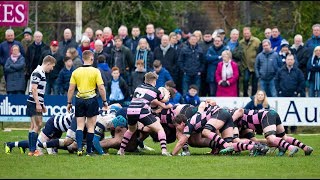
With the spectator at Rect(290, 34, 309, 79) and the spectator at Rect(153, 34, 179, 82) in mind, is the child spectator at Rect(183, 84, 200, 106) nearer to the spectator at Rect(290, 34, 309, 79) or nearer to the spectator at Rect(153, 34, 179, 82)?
the spectator at Rect(153, 34, 179, 82)

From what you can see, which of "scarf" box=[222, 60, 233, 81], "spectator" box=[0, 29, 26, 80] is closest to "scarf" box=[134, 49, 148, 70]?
"scarf" box=[222, 60, 233, 81]

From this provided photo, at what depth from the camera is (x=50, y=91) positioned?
1107 inches

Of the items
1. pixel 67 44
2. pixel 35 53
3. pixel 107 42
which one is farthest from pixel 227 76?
pixel 35 53

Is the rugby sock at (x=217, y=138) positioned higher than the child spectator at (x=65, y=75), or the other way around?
the child spectator at (x=65, y=75)

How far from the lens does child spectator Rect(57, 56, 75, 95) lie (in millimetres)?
26644

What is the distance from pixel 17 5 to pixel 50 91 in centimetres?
258

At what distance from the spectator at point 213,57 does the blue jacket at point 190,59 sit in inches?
9.5

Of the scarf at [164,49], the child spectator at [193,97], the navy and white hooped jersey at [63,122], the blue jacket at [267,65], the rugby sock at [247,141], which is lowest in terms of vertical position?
the rugby sock at [247,141]

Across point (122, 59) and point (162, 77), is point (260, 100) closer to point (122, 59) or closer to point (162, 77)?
point (162, 77)

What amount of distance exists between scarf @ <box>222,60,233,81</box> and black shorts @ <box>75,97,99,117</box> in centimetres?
823

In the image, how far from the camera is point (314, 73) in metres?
27.0

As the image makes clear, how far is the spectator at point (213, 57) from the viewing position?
90.2 feet

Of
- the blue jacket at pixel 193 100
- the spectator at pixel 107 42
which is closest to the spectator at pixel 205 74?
the blue jacket at pixel 193 100

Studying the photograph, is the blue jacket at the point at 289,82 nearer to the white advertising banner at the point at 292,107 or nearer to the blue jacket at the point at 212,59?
the white advertising banner at the point at 292,107
